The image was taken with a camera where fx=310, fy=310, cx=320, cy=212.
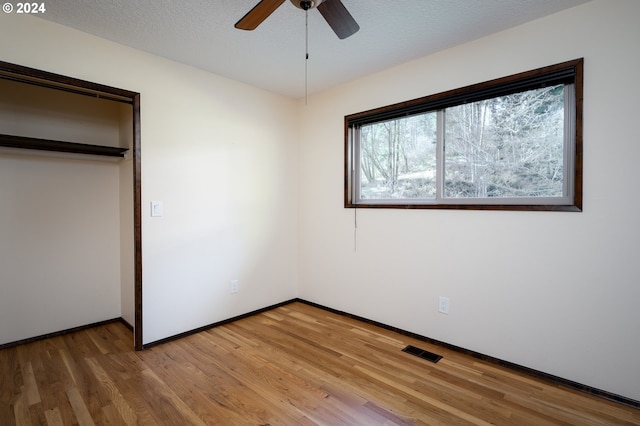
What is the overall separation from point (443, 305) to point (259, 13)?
2442 mm

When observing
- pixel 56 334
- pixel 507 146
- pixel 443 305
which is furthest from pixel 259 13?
pixel 56 334

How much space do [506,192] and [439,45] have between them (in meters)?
1.26

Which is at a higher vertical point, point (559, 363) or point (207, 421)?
point (559, 363)

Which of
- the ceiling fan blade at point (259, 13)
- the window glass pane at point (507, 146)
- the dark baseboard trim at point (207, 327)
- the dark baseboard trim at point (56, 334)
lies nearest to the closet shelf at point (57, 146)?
the dark baseboard trim at point (56, 334)

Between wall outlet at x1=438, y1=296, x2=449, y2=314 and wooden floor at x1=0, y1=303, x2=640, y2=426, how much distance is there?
1.01ft

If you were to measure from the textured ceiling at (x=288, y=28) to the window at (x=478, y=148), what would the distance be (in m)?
0.40

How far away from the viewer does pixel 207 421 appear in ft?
5.61

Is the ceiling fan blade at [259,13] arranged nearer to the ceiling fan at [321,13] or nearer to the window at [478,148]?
the ceiling fan at [321,13]

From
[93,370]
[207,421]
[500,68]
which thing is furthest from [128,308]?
[500,68]

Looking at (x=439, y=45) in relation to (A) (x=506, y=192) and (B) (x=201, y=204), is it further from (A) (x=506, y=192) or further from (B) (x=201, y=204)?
(B) (x=201, y=204)

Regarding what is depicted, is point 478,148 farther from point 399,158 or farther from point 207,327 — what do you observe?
point 207,327

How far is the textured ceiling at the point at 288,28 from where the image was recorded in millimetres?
1940

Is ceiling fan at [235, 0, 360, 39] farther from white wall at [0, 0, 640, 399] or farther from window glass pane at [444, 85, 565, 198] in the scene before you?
window glass pane at [444, 85, 565, 198]

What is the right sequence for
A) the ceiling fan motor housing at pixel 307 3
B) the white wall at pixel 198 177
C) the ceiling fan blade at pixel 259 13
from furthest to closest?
the white wall at pixel 198 177 < the ceiling fan motor housing at pixel 307 3 < the ceiling fan blade at pixel 259 13
